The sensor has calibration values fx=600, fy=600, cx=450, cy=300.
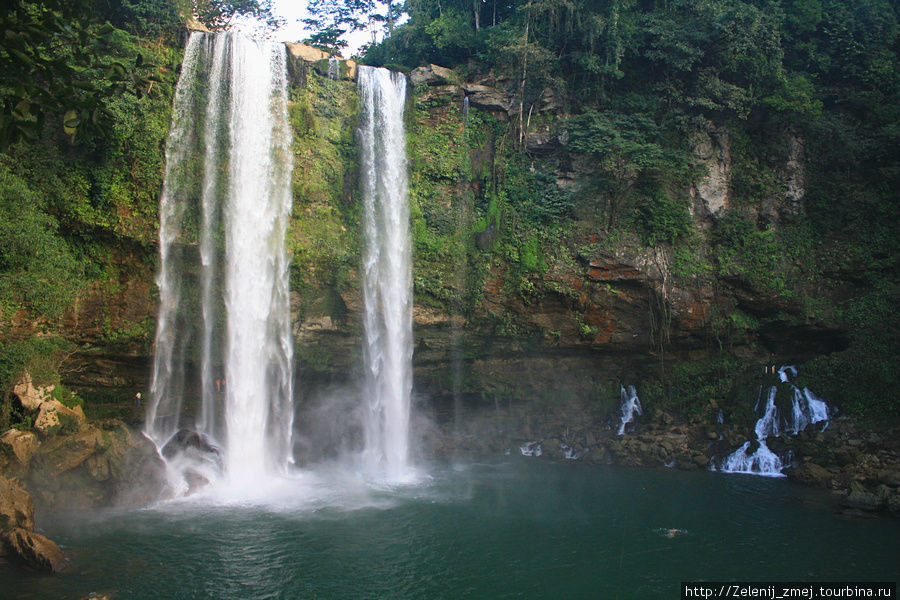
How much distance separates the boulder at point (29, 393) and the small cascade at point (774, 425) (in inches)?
720

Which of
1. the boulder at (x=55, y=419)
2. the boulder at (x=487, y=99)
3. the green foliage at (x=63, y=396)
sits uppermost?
the boulder at (x=487, y=99)

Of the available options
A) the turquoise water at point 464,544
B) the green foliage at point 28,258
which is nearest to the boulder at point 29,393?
the green foliage at point 28,258

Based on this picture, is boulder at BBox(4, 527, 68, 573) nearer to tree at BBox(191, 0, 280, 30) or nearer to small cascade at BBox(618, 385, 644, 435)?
small cascade at BBox(618, 385, 644, 435)

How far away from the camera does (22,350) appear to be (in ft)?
42.7

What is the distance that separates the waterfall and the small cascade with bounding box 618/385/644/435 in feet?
24.4

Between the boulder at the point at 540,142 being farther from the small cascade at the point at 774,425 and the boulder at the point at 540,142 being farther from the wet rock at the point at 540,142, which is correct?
the small cascade at the point at 774,425

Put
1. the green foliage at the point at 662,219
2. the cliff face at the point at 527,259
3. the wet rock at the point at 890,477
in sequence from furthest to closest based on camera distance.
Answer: the green foliage at the point at 662,219 → the cliff face at the point at 527,259 → the wet rock at the point at 890,477

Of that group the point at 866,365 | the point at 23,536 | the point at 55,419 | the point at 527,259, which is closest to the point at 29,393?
the point at 55,419

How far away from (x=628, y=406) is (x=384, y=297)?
9222 millimetres

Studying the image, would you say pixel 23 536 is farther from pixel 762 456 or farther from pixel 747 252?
pixel 747 252

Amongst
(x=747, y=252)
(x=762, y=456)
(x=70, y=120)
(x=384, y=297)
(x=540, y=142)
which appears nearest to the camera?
(x=70, y=120)

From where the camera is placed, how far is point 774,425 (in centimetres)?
1859

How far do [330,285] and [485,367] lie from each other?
619 cm

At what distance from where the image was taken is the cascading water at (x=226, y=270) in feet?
54.7
